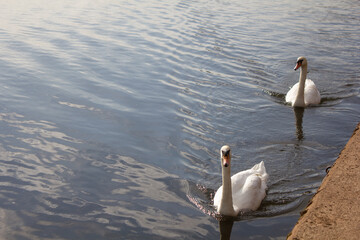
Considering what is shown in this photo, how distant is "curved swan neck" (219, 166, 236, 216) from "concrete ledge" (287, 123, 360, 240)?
1156mm

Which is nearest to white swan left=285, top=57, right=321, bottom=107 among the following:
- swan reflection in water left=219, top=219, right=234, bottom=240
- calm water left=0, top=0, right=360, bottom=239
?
calm water left=0, top=0, right=360, bottom=239

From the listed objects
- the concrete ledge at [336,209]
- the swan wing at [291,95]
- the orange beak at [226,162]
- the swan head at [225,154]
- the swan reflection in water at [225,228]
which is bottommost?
the swan reflection in water at [225,228]

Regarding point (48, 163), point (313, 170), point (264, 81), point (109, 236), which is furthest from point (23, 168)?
point (264, 81)

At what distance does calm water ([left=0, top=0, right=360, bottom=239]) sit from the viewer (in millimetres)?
7680

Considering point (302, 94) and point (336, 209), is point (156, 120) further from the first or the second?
point (336, 209)

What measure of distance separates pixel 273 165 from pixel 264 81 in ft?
18.6

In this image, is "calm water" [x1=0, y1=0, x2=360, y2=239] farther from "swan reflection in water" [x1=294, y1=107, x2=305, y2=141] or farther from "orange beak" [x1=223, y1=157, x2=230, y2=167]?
"orange beak" [x1=223, y1=157, x2=230, y2=167]

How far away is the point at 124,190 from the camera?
8.32 m

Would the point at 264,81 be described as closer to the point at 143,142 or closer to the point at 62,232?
the point at 143,142

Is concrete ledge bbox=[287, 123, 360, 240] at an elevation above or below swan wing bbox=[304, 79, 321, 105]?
below

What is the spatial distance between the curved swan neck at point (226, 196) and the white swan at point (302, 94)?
18.9 feet

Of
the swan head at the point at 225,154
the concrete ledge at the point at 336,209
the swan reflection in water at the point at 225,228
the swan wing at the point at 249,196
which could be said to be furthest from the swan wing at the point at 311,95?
the swan reflection in water at the point at 225,228

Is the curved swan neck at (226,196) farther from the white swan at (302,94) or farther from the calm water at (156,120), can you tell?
the white swan at (302,94)

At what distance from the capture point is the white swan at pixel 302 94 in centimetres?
1263
